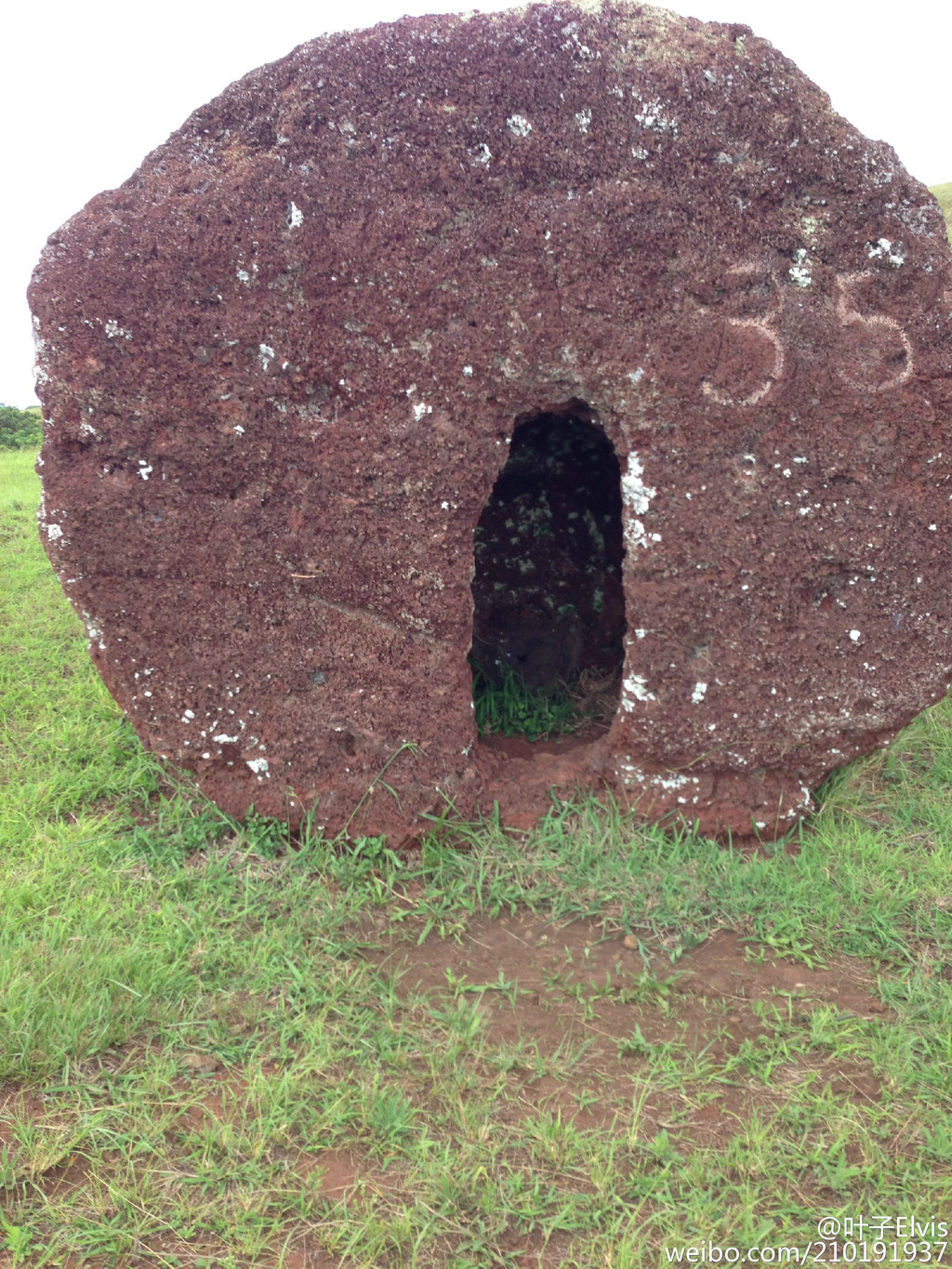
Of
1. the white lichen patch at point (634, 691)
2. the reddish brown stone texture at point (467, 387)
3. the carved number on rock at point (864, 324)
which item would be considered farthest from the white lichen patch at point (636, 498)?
the carved number on rock at point (864, 324)

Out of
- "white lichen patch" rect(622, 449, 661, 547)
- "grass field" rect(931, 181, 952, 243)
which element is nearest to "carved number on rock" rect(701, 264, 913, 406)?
"white lichen patch" rect(622, 449, 661, 547)

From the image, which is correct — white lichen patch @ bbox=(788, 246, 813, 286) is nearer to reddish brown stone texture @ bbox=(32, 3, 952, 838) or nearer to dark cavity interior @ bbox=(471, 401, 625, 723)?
reddish brown stone texture @ bbox=(32, 3, 952, 838)

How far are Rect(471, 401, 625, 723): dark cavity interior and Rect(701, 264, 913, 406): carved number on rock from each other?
40.2 inches

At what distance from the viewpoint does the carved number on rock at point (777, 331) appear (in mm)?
2678

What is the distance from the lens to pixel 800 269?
8.86 feet

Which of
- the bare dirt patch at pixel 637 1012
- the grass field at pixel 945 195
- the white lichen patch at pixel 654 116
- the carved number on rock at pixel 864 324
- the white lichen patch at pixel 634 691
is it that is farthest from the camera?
the grass field at pixel 945 195

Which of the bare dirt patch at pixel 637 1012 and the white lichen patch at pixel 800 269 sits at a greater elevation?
the white lichen patch at pixel 800 269

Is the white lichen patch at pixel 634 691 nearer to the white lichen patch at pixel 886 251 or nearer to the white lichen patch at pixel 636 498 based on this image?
the white lichen patch at pixel 636 498

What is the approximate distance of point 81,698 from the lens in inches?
147

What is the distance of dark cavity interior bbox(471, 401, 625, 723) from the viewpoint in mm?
3703

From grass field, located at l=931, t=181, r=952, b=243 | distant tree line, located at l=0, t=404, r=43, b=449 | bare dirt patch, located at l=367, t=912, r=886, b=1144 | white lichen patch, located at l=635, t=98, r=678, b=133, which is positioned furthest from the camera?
grass field, located at l=931, t=181, r=952, b=243

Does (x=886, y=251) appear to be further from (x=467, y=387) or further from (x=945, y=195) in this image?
(x=945, y=195)

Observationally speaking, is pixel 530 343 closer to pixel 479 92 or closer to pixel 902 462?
pixel 479 92

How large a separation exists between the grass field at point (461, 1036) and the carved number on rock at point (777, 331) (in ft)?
3.88
